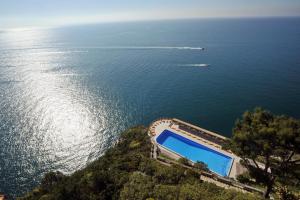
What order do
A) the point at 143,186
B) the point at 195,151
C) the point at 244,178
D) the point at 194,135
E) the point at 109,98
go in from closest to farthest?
the point at 143,186
the point at 244,178
the point at 195,151
the point at 194,135
the point at 109,98

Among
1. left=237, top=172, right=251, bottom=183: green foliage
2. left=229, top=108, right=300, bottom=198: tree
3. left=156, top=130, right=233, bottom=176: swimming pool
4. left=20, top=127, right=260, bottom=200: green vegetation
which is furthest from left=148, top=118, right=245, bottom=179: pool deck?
left=229, top=108, right=300, bottom=198: tree

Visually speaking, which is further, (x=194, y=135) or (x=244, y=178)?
(x=194, y=135)

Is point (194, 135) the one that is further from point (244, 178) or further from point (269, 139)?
point (269, 139)

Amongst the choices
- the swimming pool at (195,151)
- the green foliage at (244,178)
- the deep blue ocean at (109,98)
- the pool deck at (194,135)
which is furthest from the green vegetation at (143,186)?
the deep blue ocean at (109,98)

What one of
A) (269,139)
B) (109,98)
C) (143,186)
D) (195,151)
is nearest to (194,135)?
(195,151)

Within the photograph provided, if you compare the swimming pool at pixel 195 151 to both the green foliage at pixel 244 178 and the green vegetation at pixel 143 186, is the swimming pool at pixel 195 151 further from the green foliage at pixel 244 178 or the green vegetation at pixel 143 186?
the green vegetation at pixel 143 186

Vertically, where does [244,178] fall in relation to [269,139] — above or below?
below

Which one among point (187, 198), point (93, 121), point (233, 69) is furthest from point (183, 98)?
point (187, 198)
